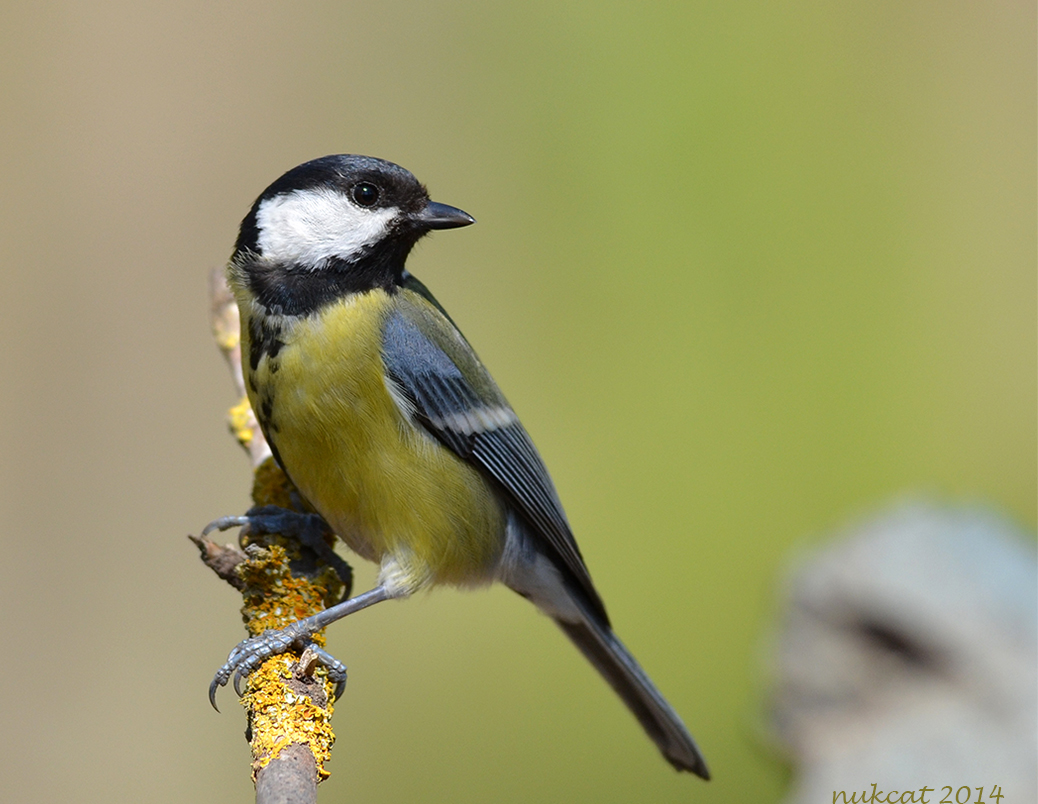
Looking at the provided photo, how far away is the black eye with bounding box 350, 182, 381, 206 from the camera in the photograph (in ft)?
5.15

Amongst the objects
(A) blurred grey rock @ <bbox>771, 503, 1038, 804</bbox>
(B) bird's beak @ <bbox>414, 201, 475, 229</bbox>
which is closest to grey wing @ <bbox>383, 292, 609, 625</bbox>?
(B) bird's beak @ <bbox>414, 201, 475, 229</bbox>

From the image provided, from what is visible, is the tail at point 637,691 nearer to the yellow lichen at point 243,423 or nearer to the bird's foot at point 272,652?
the bird's foot at point 272,652

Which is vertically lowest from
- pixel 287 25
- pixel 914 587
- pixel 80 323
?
pixel 914 587

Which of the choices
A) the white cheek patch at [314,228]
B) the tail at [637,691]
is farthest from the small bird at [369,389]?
the tail at [637,691]

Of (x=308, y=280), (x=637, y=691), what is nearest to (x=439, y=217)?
(x=308, y=280)

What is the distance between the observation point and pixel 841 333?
3.53 m

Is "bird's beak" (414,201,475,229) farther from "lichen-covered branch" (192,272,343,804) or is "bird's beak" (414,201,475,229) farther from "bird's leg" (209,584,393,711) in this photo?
"bird's leg" (209,584,393,711)

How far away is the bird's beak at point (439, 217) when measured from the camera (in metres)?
1.61

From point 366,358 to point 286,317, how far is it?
0.46ft

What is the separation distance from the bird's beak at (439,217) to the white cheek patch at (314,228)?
0.08 meters

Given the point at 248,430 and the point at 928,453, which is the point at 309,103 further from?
the point at 928,453

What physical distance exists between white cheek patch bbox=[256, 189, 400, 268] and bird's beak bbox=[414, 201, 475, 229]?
82mm

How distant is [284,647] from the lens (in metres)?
1.41

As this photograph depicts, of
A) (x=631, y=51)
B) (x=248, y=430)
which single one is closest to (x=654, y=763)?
(x=248, y=430)
